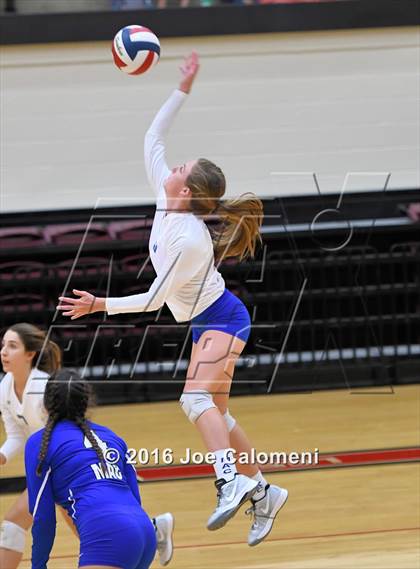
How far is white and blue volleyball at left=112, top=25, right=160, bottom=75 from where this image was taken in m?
4.80

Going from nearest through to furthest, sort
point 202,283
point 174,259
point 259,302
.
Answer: point 174,259, point 202,283, point 259,302

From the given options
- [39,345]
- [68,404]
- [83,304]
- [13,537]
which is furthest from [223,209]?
[13,537]

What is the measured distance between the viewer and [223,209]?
4758 mm

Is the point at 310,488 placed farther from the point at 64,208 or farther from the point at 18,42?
the point at 18,42

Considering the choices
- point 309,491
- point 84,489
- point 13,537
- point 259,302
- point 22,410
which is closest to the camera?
point 84,489

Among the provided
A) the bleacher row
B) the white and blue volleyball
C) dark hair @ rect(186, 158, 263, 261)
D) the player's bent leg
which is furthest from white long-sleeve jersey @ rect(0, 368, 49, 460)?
the bleacher row

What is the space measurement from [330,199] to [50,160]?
2637 mm

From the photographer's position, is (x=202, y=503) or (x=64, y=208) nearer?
(x=202, y=503)

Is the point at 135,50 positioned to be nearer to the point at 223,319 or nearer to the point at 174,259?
the point at 174,259

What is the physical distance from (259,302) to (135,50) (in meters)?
5.03

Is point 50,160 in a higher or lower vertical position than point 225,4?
lower

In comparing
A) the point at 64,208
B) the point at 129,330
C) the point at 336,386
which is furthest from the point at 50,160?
the point at 336,386

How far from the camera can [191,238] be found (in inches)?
180

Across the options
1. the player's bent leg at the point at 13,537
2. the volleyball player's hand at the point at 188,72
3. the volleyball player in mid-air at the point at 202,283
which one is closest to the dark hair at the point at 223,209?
the volleyball player in mid-air at the point at 202,283
